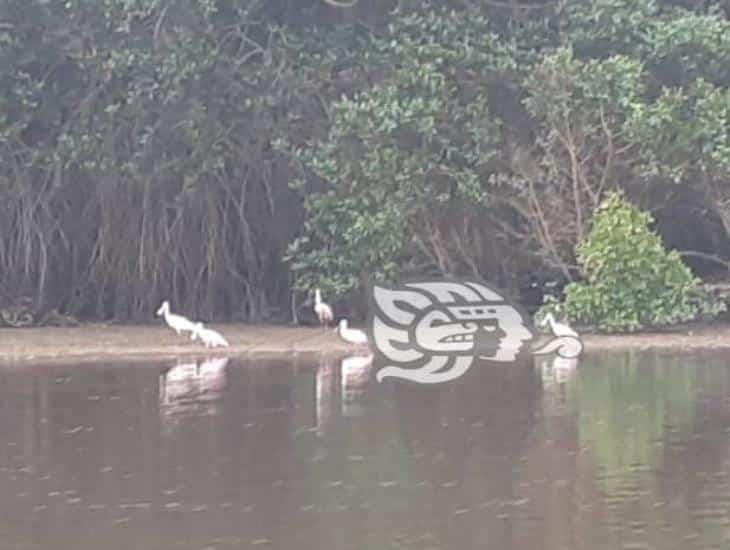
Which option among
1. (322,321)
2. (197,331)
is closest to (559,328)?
(322,321)

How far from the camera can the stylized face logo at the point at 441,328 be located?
56.4ft

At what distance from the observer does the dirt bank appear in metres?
18.7

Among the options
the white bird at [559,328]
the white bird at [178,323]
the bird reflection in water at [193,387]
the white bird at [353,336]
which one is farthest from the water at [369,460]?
the white bird at [178,323]

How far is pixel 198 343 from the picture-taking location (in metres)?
19.5

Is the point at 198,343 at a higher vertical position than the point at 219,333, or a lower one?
lower

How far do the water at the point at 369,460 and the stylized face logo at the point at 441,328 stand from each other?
26.8 inches

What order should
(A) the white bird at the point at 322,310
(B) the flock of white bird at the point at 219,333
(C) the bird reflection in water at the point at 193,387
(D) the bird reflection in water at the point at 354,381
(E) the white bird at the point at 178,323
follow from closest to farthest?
(D) the bird reflection in water at the point at 354,381, (C) the bird reflection in water at the point at 193,387, (B) the flock of white bird at the point at 219,333, (E) the white bird at the point at 178,323, (A) the white bird at the point at 322,310

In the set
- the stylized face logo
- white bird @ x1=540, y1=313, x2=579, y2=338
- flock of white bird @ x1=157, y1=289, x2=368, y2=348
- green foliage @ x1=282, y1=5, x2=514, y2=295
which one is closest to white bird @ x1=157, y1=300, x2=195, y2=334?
flock of white bird @ x1=157, y1=289, x2=368, y2=348

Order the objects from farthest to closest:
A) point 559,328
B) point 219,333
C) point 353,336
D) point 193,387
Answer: point 219,333 → point 353,336 → point 559,328 → point 193,387

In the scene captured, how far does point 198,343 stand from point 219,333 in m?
1.06

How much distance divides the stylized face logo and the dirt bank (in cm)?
68

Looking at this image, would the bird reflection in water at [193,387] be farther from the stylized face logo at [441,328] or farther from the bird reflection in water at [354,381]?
the stylized face logo at [441,328]

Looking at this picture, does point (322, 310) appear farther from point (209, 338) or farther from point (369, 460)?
point (369, 460)

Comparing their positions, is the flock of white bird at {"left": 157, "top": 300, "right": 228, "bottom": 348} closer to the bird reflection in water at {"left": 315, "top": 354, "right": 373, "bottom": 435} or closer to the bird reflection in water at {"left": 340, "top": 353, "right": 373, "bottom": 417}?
the bird reflection in water at {"left": 315, "top": 354, "right": 373, "bottom": 435}
